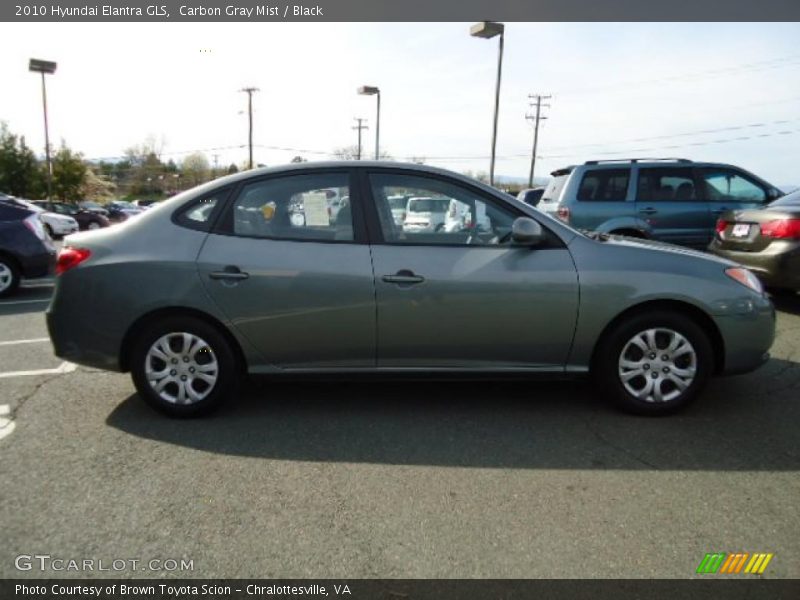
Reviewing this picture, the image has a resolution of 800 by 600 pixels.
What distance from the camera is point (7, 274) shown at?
8242mm

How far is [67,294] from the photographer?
359cm

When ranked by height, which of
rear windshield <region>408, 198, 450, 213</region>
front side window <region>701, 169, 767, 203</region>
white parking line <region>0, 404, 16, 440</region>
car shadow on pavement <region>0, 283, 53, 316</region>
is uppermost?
front side window <region>701, 169, 767, 203</region>

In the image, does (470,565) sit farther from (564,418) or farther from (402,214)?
(402,214)

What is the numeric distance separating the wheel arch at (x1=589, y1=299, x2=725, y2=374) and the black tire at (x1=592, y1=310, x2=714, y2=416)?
22 mm

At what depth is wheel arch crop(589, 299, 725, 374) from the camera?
11.9 feet

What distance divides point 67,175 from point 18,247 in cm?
4037

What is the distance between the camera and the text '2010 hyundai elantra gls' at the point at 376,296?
351cm

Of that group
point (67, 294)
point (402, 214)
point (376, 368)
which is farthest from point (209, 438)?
point (402, 214)

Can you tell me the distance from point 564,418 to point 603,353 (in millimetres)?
501

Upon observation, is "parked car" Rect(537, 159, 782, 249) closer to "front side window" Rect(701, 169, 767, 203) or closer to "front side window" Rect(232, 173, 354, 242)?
"front side window" Rect(701, 169, 767, 203)

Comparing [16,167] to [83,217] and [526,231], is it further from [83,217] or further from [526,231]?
[526,231]
